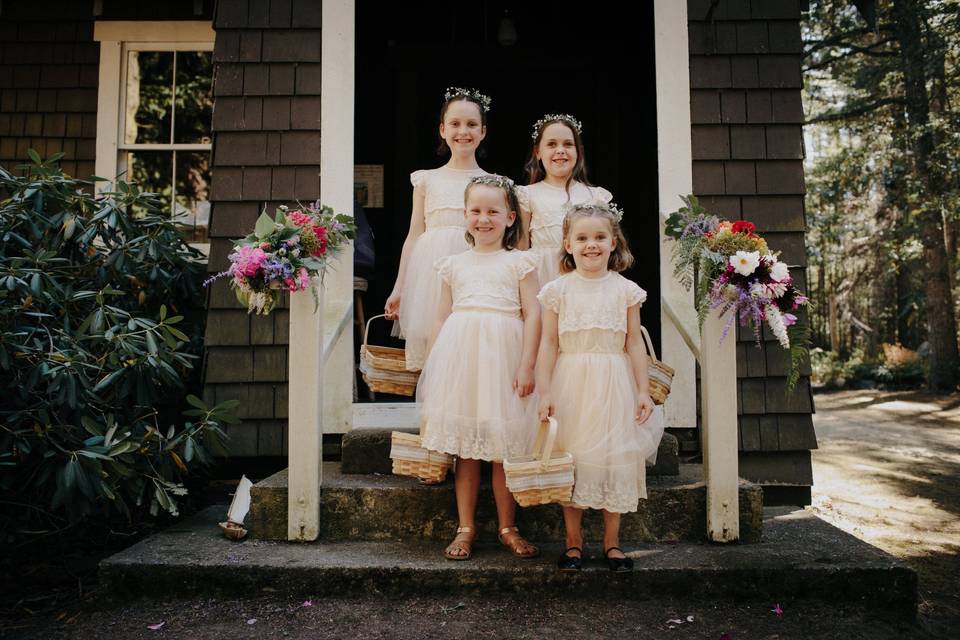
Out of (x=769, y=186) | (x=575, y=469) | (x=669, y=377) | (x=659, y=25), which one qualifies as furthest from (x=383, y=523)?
(x=659, y=25)

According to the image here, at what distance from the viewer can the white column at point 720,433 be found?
2.58 meters

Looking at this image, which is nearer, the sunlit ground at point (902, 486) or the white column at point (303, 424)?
the white column at point (303, 424)

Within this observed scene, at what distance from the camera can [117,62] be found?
4.48 metres

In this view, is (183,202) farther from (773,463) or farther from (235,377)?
(773,463)

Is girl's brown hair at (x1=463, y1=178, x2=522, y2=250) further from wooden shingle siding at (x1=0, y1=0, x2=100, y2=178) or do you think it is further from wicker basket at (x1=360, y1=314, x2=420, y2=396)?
wooden shingle siding at (x1=0, y1=0, x2=100, y2=178)

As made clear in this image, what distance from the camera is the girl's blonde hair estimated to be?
2408 millimetres

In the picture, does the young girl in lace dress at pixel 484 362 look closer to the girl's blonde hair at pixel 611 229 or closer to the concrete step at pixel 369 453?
the girl's blonde hair at pixel 611 229

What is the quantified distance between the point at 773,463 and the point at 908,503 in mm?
1324

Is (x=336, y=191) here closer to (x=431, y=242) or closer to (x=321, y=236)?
(x=431, y=242)

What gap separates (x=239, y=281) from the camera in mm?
2406

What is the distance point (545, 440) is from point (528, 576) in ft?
1.57

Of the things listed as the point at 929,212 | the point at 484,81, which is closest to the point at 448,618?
the point at 484,81

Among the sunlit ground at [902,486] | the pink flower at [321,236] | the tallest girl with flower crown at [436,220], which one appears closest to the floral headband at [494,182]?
the tallest girl with flower crown at [436,220]

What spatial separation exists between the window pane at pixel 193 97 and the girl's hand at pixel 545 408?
3.47 meters
